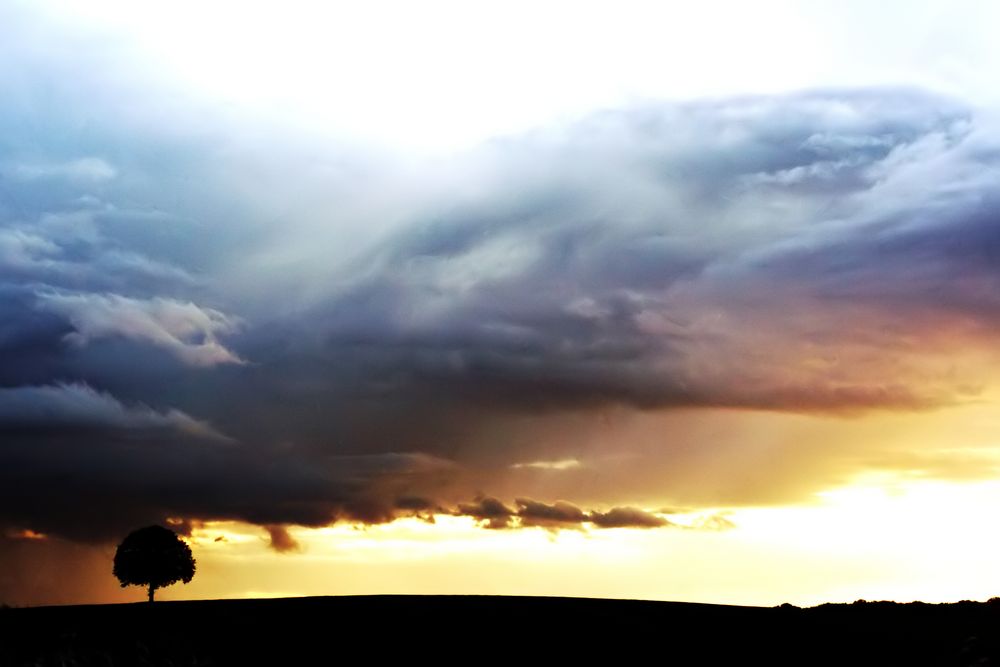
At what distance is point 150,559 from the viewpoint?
90.2 meters

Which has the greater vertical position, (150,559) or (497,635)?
(150,559)

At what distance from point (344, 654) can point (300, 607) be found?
12.2 meters

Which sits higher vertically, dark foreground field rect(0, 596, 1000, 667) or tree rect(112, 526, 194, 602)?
tree rect(112, 526, 194, 602)

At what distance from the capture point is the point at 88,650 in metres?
46.3

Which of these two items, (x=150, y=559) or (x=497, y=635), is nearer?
(x=497, y=635)

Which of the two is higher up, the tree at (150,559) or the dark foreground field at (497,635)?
the tree at (150,559)

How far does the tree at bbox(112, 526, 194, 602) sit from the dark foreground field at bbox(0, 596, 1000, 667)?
96.8 feet

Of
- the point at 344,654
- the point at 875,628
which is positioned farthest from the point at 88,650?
the point at 875,628

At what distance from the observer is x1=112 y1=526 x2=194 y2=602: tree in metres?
90.2

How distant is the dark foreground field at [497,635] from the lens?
46.8 m

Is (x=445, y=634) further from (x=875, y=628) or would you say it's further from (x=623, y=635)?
(x=875, y=628)

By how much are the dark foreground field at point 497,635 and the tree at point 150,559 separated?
2949 centimetres

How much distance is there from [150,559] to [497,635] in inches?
1848

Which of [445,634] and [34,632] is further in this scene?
[445,634]
